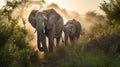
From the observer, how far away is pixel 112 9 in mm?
20781

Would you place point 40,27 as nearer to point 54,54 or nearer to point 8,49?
point 54,54

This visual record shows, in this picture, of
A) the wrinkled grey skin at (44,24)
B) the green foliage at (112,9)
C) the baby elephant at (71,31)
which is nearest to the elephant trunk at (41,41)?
the wrinkled grey skin at (44,24)

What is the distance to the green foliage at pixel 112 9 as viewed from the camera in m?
20.2

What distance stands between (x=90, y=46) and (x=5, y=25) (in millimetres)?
3579

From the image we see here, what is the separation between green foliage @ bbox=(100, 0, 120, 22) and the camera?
2020 centimetres

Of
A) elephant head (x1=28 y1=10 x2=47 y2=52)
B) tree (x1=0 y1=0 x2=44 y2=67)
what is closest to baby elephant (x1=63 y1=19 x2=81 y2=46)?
elephant head (x1=28 y1=10 x2=47 y2=52)

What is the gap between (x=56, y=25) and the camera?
21625 millimetres

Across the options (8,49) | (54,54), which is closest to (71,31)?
(54,54)

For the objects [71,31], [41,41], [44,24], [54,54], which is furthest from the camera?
[71,31]

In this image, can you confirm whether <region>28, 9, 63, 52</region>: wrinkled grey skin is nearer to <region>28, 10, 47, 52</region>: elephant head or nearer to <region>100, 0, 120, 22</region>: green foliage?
<region>28, 10, 47, 52</region>: elephant head

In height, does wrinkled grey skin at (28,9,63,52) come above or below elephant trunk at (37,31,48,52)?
above

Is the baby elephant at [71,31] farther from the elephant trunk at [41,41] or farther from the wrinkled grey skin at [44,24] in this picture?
the elephant trunk at [41,41]

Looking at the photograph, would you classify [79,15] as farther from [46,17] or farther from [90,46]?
[90,46]

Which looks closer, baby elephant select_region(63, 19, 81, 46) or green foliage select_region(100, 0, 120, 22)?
green foliage select_region(100, 0, 120, 22)
